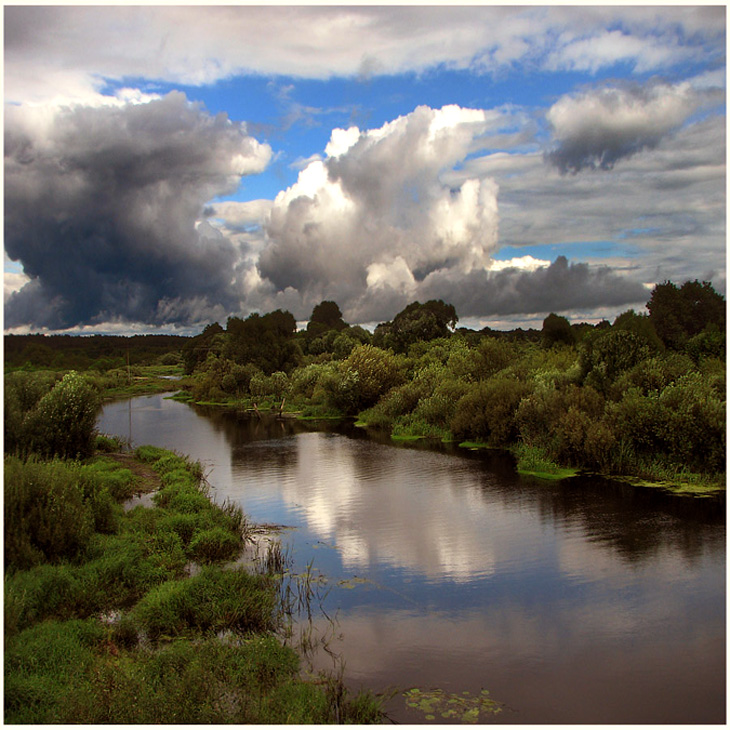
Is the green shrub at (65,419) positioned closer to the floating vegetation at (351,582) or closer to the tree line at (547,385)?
the floating vegetation at (351,582)

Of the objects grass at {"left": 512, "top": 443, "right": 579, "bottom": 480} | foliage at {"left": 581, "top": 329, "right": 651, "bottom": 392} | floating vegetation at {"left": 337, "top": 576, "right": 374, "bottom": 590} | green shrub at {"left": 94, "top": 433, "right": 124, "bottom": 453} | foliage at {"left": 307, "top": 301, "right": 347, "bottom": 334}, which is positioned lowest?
floating vegetation at {"left": 337, "top": 576, "right": 374, "bottom": 590}

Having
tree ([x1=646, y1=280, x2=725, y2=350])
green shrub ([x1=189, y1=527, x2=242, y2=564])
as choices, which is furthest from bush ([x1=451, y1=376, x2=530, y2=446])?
tree ([x1=646, y1=280, x2=725, y2=350])

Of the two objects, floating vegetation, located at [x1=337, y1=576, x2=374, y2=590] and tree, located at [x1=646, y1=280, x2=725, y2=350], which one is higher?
tree, located at [x1=646, y1=280, x2=725, y2=350]

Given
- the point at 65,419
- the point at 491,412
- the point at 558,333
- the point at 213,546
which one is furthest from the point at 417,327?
the point at 213,546

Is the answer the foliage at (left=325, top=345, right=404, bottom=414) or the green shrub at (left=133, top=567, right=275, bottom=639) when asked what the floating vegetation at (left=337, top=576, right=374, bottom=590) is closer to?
the green shrub at (left=133, top=567, right=275, bottom=639)

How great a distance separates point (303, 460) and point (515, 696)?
2018 centimetres

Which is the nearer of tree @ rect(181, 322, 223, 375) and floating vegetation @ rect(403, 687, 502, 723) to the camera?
floating vegetation @ rect(403, 687, 502, 723)

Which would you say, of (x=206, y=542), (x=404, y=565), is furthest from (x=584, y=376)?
(x=206, y=542)

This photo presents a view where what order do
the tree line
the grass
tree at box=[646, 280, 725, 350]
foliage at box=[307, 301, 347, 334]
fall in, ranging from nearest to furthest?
1. the tree line
2. the grass
3. tree at box=[646, 280, 725, 350]
4. foliage at box=[307, 301, 347, 334]

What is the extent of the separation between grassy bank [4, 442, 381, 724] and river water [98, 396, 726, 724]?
4.08 feet

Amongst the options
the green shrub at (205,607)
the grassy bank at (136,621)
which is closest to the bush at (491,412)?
the grassy bank at (136,621)

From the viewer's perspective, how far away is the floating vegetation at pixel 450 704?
8180 millimetres

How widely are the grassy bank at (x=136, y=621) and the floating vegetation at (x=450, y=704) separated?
A: 71 cm

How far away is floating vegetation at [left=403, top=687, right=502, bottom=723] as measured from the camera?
8.18 meters
